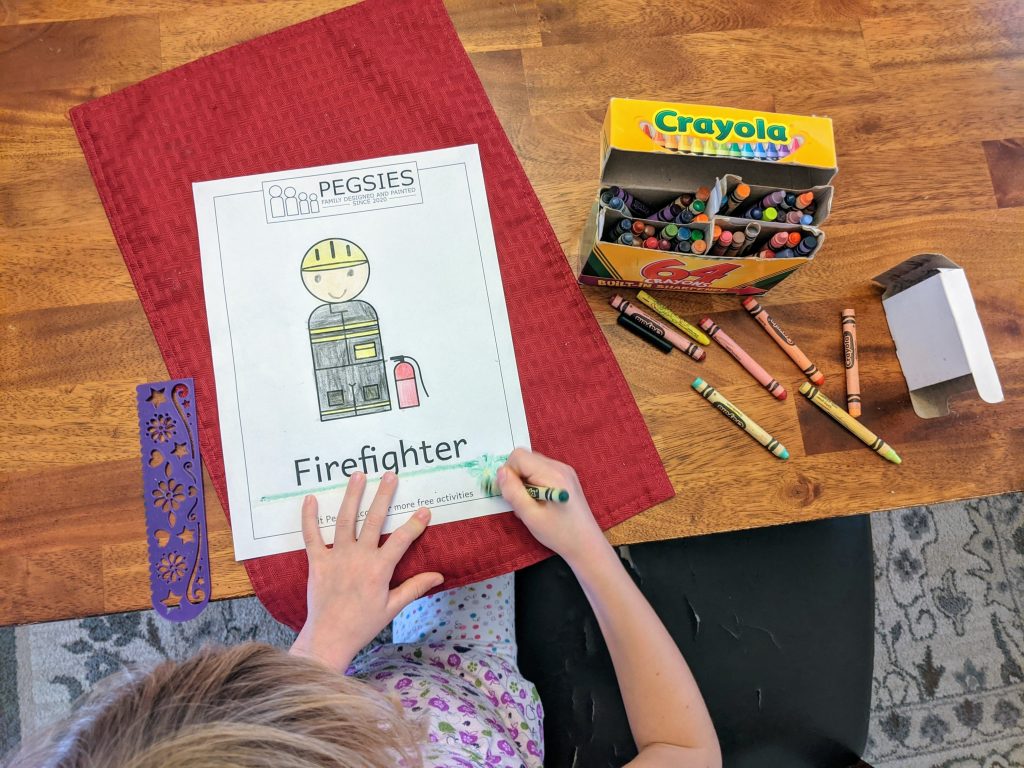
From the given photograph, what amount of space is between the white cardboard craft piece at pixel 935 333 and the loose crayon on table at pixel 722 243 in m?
0.18

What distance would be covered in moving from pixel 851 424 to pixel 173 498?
0.62 meters

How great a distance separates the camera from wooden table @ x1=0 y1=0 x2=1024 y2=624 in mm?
544

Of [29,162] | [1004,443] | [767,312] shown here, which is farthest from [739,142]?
[29,162]

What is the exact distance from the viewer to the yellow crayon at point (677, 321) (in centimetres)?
58

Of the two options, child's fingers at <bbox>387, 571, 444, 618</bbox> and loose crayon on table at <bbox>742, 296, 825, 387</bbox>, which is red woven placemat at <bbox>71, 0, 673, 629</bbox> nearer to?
child's fingers at <bbox>387, 571, 444, 618</bbox>

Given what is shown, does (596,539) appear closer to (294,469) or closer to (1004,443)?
(294,469)

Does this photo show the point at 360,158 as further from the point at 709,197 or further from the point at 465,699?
the point at 465,699

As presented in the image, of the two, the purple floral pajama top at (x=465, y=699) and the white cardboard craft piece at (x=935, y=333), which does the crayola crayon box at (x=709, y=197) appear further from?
the purple floral pajama top at (x=465, y=699)

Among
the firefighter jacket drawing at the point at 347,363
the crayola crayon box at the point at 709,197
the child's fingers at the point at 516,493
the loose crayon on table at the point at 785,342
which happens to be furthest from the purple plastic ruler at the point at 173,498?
the loose crayon on table at the point at 785,342

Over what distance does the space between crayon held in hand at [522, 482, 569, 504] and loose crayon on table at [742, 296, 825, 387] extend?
0.83 ft

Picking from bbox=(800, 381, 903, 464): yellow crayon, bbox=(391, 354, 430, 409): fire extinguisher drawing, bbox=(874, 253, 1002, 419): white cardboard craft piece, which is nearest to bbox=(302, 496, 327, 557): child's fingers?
bbox=(391, 354, 430, 409): fire extinguisher drawing

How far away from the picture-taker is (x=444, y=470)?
542mm

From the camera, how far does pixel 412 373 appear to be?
55 centimetres

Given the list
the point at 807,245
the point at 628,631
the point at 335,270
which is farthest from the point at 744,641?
the point at 335,270
